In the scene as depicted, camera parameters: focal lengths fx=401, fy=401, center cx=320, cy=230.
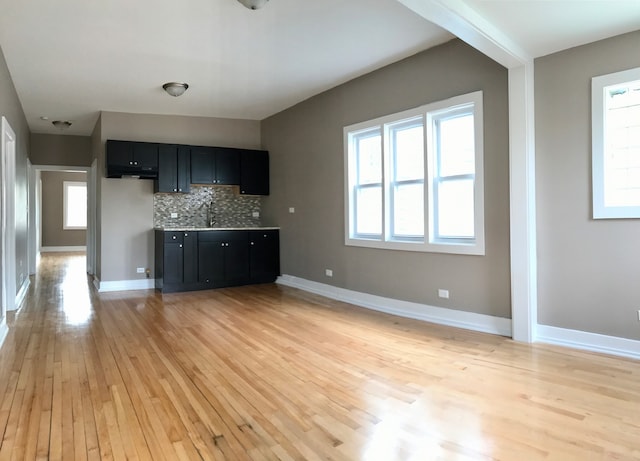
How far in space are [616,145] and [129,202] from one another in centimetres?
627

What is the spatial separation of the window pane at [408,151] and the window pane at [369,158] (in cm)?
26

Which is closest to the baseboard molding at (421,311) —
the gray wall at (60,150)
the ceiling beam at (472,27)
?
the ceiling beam at (472,27)

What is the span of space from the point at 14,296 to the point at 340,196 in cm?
431

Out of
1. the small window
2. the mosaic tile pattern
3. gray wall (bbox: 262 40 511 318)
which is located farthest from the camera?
the small window

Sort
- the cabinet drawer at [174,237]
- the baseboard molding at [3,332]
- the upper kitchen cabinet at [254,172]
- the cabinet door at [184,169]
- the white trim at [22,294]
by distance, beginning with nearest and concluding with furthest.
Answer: the baseboard molding at [3,332] < the white trim at [22,294] < the cabinet drawer at [174,237] < the cabinet door at [184,169] < the upper kitchen cabinet at [254,172]

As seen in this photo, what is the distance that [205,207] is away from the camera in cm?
689

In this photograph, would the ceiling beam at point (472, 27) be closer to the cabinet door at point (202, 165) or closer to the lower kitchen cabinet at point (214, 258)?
the lower kitchen cabinet at point (214, 258)

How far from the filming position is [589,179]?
3.22 meters

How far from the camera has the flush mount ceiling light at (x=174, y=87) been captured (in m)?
4.99

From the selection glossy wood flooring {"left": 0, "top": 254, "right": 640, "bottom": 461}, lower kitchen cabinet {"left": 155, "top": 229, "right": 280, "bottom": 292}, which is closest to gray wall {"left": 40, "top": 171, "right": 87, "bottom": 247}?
lower kitchen cabinet {"left": 155, "top": 229, "right": 280, "bottom": 292}

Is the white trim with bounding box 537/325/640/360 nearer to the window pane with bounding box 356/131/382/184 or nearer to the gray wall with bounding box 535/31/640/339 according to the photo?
the gray wall with bounding box 535/31/640/339

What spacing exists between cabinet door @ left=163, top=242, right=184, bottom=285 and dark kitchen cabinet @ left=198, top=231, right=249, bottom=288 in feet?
0.92

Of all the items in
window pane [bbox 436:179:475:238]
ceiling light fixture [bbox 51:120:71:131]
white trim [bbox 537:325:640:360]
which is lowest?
white trim [bbox 537:325:640:360]

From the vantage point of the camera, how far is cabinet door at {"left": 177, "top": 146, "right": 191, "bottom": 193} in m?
6.36
